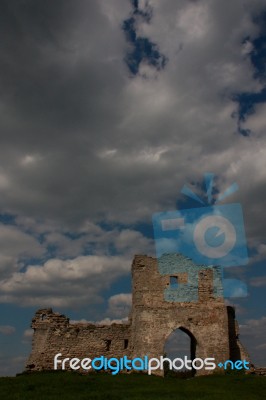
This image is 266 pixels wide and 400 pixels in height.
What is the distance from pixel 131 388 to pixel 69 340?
7869 millimetres

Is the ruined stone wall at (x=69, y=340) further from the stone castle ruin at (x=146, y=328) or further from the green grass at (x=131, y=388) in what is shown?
the green grass at (x=131, y=388)

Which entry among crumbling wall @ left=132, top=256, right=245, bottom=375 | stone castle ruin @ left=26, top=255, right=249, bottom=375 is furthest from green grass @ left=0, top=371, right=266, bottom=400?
stone castle ruin @ left=26, top=255, right=249, bottom=375

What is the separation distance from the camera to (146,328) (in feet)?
76.1

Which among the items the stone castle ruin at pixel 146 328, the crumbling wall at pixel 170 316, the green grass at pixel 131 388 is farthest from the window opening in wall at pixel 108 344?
the green grass at pixel 131 388

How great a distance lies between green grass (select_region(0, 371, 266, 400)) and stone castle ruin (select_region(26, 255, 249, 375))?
3.07m

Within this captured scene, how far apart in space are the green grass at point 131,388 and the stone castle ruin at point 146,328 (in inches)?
121

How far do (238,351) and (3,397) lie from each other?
15.8 meters

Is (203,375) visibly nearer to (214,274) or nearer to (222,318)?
(222,318)

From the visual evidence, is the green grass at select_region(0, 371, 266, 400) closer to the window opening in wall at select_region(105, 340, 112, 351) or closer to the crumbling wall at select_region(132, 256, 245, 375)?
the crumbling wall at select_region(132, 256, 245, 375)

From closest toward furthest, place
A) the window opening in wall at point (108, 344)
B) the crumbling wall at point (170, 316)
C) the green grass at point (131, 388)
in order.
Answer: the green grass at point (131, 388) < the crumbling wall at point (170, 316) < the window opening in wall at point (108, 344)

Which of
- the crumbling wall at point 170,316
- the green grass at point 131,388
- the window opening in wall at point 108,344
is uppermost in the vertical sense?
the crumbling wall at point 170,316

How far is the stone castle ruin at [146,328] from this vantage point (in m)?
23.2

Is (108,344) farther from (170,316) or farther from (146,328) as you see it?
(170,316)

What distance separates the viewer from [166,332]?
76.5ft
